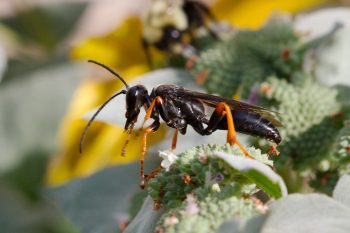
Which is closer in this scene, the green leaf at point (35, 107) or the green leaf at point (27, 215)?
the green leaf at point (27, 215)

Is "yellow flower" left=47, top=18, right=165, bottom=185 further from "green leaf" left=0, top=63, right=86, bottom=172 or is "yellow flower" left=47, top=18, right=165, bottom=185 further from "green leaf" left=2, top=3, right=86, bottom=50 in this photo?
"green leaf" left=2, top=3, right=86, bottom=50

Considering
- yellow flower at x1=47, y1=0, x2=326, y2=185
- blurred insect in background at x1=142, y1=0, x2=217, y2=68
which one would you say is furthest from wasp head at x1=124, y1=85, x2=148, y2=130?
yellow flower at x1=47, y1=0, x2=326, y2=185

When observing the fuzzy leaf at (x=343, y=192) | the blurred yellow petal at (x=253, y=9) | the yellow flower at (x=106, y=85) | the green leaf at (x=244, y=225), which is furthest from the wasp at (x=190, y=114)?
the blurred yellow petal at (x=253, y=9)

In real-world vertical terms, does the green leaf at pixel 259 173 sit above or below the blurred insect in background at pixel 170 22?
below

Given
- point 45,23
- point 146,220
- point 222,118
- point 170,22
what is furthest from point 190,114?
point 45,23

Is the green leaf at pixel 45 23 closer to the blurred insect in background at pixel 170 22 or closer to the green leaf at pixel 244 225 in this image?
the blurred insect in background at pixel 170 22

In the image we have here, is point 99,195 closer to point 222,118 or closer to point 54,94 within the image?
point 222,118
